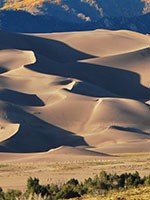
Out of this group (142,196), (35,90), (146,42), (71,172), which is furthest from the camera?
(146,42)

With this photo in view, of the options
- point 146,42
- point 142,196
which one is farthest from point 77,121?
point 142,196

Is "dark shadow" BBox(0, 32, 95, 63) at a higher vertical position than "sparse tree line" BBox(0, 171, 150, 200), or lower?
higher

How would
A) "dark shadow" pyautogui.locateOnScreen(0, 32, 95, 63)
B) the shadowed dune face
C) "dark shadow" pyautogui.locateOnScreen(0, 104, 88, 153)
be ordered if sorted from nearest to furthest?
"dark shadow" pyautogui.locateOnScreen(0, 104, 88, 153)
the shadowed dune face
"dark shadow" pyautogui.locateOnScreen(0, 32, 95, 63)

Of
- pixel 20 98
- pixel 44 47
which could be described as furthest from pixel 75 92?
pixel 44 47

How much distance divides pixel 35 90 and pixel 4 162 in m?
42.1

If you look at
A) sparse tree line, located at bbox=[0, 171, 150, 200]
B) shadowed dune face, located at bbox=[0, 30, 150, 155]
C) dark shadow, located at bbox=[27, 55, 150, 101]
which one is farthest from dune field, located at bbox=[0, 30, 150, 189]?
sparse tree line, located at bbox=[0, 171, 150, 200]

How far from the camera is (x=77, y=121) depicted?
3504 inches

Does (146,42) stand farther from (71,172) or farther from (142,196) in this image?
(142,196)

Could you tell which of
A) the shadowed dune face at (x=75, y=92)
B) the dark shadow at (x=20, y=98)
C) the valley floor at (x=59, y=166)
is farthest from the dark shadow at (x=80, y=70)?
the valley floor at (x=59, y=166)

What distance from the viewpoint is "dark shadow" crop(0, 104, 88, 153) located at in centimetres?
7488

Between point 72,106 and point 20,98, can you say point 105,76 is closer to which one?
point 20,98

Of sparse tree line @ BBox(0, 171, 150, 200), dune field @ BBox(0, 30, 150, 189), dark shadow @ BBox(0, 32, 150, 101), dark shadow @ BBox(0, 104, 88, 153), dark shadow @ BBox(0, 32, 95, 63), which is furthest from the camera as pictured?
dark shadow @ BBox(0, 32, 95, 63)

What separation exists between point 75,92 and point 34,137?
2224 cm

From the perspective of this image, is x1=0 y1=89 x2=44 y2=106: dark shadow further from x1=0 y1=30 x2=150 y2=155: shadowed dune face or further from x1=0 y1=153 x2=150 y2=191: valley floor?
x1=0 y1=153 x2=150 y2=191: valley floor
